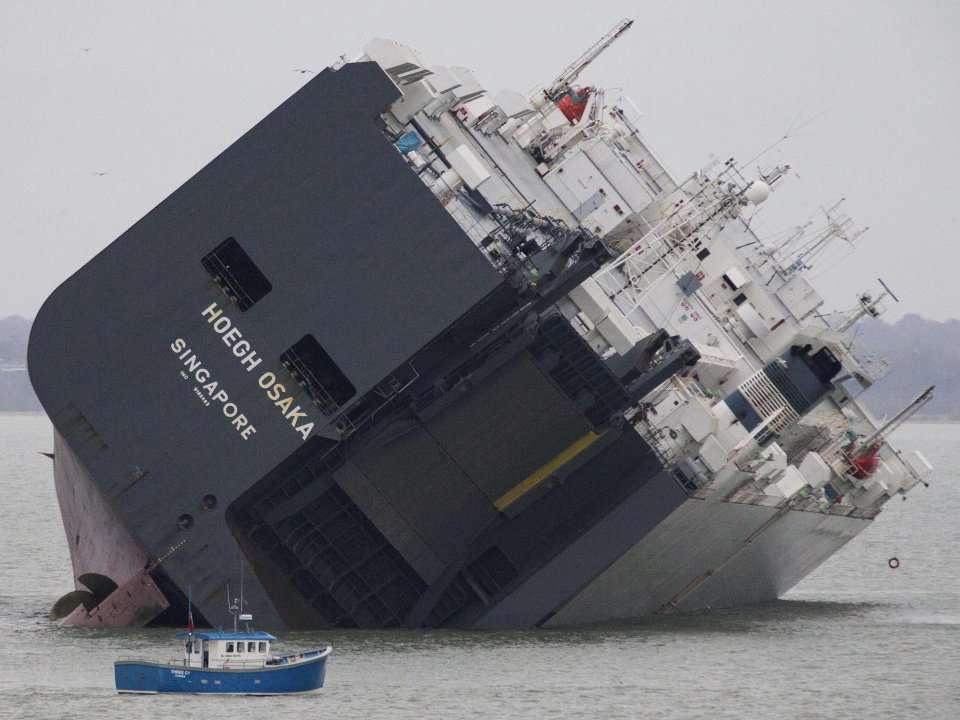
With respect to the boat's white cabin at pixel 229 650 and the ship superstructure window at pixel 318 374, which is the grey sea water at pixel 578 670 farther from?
the ship superstructure window at pixel 318 374

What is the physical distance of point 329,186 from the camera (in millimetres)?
34938

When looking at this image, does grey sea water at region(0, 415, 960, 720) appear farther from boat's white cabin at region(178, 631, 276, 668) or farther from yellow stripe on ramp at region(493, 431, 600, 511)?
yellow stripe on ramp at region(493, 431, 600, 511)

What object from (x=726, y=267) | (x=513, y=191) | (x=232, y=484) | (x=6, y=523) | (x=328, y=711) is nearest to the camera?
(x=328, y=711)

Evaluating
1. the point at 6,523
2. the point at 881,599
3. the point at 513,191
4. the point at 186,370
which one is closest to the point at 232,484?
the point at 186,370

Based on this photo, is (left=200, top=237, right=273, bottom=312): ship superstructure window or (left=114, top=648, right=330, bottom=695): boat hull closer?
(left=114, top=648, right=330, bottom=695): boat hull

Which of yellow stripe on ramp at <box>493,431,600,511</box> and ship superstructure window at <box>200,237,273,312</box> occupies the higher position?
ship superstructure window at <box>200,237,273,312</box>

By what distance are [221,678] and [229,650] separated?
1.42ft

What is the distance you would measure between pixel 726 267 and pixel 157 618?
51.9 feet

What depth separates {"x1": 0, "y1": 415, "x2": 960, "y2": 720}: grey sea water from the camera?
100 feet

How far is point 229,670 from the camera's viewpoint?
102 ft

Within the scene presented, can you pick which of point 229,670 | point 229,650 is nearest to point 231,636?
point 229,650

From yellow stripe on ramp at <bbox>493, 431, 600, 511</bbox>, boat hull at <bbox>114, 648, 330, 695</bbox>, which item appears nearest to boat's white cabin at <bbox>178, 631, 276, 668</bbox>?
boat hull at <bbox>114, 648, 330, 695</bbox>

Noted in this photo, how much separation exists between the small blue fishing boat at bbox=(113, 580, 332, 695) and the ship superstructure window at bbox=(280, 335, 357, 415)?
172 inches

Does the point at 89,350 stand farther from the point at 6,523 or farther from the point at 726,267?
the point at 6,523
